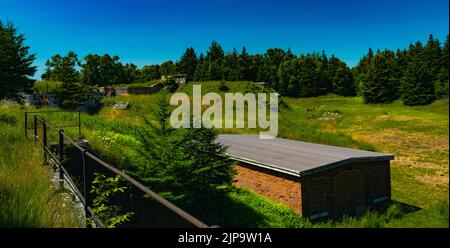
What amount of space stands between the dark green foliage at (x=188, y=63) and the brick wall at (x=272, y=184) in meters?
54.4

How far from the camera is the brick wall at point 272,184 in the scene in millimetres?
14164

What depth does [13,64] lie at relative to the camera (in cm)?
2209

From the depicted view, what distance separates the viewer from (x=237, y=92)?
51562mm

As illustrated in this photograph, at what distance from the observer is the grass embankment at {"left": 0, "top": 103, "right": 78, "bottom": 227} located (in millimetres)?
4068

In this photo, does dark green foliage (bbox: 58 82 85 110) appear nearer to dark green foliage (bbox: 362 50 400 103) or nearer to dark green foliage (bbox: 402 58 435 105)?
dark green foliage (bbox: 362 50 400 103)

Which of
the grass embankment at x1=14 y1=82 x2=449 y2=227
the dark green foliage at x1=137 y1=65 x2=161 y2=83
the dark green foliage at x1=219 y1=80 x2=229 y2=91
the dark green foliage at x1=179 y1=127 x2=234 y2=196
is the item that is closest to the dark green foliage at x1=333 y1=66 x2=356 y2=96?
the grass embankment at x1=14 y1=82 x2=449 y2=227

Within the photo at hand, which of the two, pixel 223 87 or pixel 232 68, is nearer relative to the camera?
pixel 223 87

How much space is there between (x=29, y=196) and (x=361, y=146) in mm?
29512

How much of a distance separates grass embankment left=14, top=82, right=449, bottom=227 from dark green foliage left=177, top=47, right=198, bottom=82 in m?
14.0

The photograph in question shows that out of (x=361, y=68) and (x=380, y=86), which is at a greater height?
(x=361, y=68)

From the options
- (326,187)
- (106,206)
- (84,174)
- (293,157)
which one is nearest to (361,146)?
(293,157)

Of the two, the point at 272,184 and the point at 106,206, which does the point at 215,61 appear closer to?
Answer: the point at 272,184

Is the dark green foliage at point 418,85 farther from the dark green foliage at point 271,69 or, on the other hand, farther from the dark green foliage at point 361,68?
the dark green foliage at point 271,69

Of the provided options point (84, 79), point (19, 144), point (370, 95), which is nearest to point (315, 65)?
point (370, 95)
